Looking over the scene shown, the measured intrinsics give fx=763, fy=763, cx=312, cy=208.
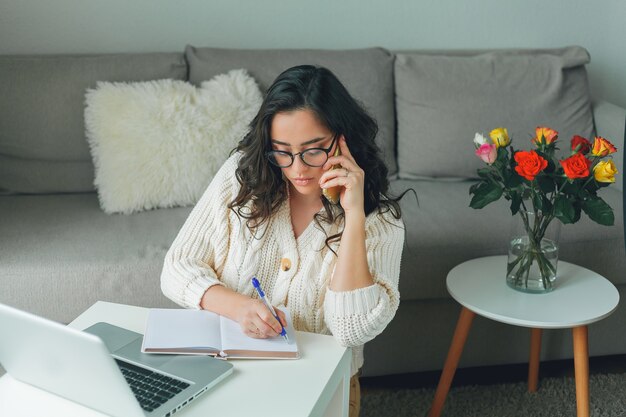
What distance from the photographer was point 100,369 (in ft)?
3.41

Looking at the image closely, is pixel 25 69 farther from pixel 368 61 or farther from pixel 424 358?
pixel 424 358

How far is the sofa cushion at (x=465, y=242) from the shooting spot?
7.11 ft

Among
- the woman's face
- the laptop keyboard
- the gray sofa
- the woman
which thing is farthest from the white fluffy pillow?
the laptop keyboard

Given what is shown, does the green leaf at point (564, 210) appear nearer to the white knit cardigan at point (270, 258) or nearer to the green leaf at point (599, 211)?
the green leaf at point (599, 211)

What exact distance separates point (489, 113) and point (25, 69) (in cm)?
155

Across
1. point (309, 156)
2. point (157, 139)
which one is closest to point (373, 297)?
point (309, 156)

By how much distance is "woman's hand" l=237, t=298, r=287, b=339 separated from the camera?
1.34 m

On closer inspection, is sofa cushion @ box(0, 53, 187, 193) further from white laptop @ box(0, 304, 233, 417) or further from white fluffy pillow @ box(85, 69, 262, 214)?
white laptop @ box(0, 304, 233, 417)

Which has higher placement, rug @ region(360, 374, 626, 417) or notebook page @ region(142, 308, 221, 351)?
notebook page @ region(142, 308, 221, 351)

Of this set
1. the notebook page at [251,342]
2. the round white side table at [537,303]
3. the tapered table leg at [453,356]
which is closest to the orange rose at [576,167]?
the round white side table at [537,303]

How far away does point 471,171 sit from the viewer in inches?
104

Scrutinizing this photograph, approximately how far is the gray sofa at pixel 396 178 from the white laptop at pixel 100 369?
0.80 metres

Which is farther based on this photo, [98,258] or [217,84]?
[217,84]

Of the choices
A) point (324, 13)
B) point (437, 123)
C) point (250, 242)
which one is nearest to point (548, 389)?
point (437, 123)
